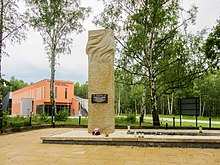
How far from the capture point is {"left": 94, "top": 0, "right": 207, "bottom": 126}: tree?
A: 524 inches

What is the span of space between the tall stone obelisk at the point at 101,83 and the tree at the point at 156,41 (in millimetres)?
4532

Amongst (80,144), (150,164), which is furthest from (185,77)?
(150,164)

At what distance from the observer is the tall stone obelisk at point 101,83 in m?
9.02

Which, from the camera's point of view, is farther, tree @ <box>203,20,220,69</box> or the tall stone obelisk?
tree @ <box>203,20,220,69</box>

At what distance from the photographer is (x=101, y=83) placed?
9.14 m

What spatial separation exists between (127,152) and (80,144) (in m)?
1.99

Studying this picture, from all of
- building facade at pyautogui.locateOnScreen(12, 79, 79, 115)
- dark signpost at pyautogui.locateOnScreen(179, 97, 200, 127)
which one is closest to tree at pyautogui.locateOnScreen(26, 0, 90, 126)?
dark signpost at pyautogui.locateOnScreen(179, 97, 200, 127)

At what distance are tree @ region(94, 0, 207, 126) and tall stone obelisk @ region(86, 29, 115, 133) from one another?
4.53 metres

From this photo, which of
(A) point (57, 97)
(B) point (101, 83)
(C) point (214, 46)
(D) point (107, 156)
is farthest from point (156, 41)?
(A) point (57, 97)

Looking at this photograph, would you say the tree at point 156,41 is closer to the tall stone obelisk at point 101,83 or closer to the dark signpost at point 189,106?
the dark signpost at point 189,106

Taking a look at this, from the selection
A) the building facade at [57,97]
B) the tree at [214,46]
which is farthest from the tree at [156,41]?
the building facade at [57,97]

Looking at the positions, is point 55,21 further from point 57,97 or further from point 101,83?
point 57,97

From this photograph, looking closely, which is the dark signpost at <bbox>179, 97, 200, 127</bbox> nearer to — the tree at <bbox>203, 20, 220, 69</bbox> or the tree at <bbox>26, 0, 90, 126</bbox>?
the tree at <bbox>203, 20, 220, 69</bbox>

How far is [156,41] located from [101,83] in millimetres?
6660
